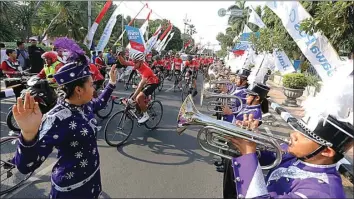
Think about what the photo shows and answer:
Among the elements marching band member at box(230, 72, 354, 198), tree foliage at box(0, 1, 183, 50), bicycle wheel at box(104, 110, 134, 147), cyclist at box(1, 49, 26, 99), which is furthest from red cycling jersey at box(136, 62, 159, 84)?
tree foliage at box(0, 1, 183, 50)

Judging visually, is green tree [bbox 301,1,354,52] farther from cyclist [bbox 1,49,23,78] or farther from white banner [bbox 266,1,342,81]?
cyclist [bbox 1,49,23,78]

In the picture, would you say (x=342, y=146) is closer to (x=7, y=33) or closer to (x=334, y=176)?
(x=334, y=176)

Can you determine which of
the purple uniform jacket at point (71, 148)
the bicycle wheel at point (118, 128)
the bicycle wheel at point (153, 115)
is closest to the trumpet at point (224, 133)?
the purple uniform jacket at point (71, 148)

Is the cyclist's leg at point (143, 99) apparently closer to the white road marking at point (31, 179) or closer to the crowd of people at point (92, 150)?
the white road marking at point (31, 179)

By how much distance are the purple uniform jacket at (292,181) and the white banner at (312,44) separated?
4.14 metres

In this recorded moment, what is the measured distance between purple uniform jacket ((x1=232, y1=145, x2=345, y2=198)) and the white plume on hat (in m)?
0.28

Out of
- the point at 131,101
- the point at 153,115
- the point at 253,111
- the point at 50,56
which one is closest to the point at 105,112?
the point at 153,115

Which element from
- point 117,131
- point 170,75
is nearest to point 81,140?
point 117,131

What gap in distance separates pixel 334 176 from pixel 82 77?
1.88 metres

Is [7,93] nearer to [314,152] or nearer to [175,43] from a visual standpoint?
[314,152]

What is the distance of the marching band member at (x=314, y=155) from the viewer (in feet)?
4.79

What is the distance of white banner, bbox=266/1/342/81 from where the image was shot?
552cm

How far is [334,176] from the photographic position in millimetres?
1549

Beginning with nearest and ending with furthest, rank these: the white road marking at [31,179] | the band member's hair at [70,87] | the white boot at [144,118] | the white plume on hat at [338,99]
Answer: the white plume on hat at [338,99] → the band member's hair at [70,87] → the white road marking at [31,179] → the white boot at [144,118]
